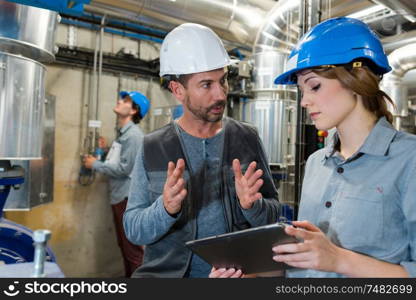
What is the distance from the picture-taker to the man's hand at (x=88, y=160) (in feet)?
10.0

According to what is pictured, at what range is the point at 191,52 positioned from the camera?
1.33m

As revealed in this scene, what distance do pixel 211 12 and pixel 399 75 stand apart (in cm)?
223

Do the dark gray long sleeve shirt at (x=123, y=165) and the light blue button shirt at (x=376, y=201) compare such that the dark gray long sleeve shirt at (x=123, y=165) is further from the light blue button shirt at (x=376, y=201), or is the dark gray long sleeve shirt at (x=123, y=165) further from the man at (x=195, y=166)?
the light blue button shirt at (x=376, y=201)

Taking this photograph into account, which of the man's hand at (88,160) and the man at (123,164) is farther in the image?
the man's hand at (88,160)

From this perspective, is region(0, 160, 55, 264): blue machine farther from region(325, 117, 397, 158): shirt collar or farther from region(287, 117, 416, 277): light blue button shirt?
region(325, 117, 397, 158): shirt collar

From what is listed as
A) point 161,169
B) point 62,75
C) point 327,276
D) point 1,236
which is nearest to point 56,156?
point 62,75

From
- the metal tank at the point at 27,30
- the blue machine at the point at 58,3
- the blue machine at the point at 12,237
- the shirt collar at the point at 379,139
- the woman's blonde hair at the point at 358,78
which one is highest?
the metal tank at the point at 27,30

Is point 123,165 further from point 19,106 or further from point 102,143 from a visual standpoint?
point 19,106

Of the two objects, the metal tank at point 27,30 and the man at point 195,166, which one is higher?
the metal tank at point 27,30

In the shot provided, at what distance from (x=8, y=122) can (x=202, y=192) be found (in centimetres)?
79

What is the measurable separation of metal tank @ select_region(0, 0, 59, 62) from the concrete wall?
1817 millimetres
